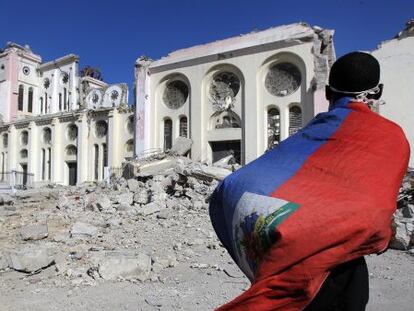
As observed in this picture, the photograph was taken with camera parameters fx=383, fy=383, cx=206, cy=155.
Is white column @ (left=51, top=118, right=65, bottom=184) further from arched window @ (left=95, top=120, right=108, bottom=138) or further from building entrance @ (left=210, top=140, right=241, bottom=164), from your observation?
building entrance @ (left=210, top=140, right=241, bottom=164)

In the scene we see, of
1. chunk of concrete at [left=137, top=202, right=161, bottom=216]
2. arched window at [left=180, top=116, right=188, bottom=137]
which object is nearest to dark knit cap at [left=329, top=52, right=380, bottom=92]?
chunk of concrete at [left=137, top=202, right=161, bottom=216]

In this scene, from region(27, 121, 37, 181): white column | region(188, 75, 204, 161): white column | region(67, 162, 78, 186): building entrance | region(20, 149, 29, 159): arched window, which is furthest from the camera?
region(20, 149, 29, 159): arched window

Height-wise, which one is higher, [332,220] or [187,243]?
[332,220]

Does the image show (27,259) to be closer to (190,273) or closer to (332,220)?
(190,273)

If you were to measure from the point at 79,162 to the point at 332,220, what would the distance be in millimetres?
27292

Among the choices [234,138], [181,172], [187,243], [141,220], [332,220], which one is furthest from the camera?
[234,138]

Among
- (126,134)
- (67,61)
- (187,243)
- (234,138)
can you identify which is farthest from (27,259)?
(67,61)

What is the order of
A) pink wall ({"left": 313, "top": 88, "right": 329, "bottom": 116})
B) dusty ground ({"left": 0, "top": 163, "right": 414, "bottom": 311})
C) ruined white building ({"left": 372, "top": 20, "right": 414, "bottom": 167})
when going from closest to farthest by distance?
dusty ground ({"left": 0, "top": 163, "right": 414, "bottom": 311})
pink wall ({"left": 313, "top": 88, "right": 329, "bottom": 116})
ruined white building ({"left": 372, "top": 20, "right": 414, "bottom": 167})

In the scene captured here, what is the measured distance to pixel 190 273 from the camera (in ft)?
18.4

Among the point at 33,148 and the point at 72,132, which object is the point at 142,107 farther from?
the point at 33,148

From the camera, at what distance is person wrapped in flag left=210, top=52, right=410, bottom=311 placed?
1.24 m

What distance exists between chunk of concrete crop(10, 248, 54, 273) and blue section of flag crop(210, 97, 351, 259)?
4796mm

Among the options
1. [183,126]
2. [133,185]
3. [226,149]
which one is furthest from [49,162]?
[133,185]

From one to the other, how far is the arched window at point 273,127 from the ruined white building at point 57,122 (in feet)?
31.9
